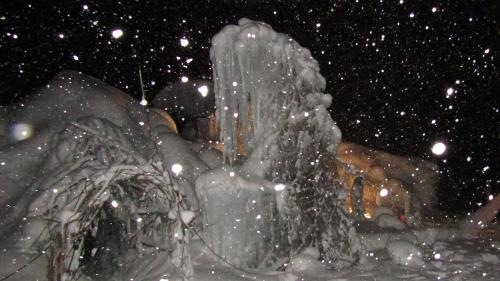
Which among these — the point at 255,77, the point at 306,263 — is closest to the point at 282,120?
the point at 255,77

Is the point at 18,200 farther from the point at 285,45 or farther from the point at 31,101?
the point at 285,45

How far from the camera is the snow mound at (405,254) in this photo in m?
5.93

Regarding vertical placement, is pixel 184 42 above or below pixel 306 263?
above

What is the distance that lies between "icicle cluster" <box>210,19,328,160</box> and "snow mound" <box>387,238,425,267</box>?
2.77 meters

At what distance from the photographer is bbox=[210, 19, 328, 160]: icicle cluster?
589 centimetres

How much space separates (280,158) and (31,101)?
429cm

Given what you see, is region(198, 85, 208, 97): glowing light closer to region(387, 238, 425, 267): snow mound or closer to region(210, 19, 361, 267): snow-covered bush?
region(210, 19, 361, 267): snow-covered bush

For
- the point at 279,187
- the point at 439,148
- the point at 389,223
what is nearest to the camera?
the point at 279,187

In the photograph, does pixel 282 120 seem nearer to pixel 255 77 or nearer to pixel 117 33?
pixel 255 77

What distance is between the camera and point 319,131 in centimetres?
605

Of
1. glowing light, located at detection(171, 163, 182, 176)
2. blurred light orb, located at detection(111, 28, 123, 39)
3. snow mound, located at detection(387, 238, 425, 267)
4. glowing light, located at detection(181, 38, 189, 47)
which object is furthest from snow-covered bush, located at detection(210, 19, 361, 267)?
glowing light, located at detection(181, 38, 189, 47)

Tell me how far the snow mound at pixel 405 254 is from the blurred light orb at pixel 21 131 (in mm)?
6029

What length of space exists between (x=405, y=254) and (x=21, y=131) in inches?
251

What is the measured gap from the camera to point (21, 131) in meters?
6.11
